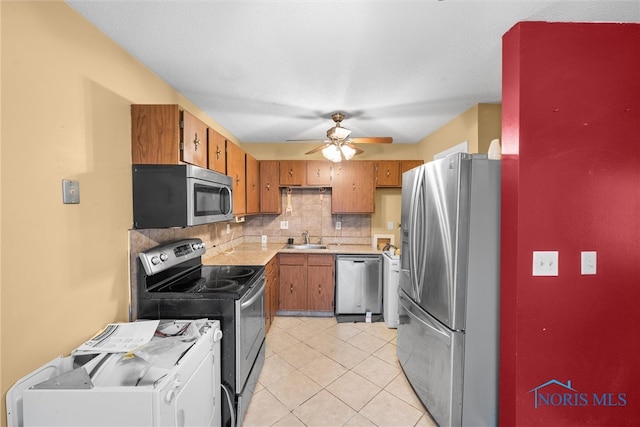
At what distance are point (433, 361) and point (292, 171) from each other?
2917 mm

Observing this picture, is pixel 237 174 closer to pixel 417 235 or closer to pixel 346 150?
pixel 346 150

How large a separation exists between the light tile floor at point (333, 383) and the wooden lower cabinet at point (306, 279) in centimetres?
39

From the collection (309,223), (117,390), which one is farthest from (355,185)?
(117,390)

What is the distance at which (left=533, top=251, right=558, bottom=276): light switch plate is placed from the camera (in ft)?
4.34

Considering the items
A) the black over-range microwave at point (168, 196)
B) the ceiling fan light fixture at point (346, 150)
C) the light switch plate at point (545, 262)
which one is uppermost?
the ceiling fan light fixture at point (346, 150)

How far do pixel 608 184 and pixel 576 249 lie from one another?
368 millimetres

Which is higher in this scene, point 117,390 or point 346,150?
point 346,150

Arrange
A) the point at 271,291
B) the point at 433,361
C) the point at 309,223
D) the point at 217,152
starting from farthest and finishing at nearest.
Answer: the point at 309,223
the point at 271,291
the point at 217,152
the point at 433,361

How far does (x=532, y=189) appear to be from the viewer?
1.33 metres

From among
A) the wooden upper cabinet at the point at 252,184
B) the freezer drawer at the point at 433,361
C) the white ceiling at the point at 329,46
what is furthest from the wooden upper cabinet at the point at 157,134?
the freezer drawer at the point at 433,361

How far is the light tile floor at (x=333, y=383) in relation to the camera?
1855 mm

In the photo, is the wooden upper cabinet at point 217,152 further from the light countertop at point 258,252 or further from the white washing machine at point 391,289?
the white washing machine at point 391,289

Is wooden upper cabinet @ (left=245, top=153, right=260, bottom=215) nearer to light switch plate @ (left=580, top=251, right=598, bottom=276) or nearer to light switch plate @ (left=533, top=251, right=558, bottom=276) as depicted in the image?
light switch plate @ (left=533, top=251, right=558, bottom=276)

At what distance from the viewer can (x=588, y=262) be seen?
4.32 ft
